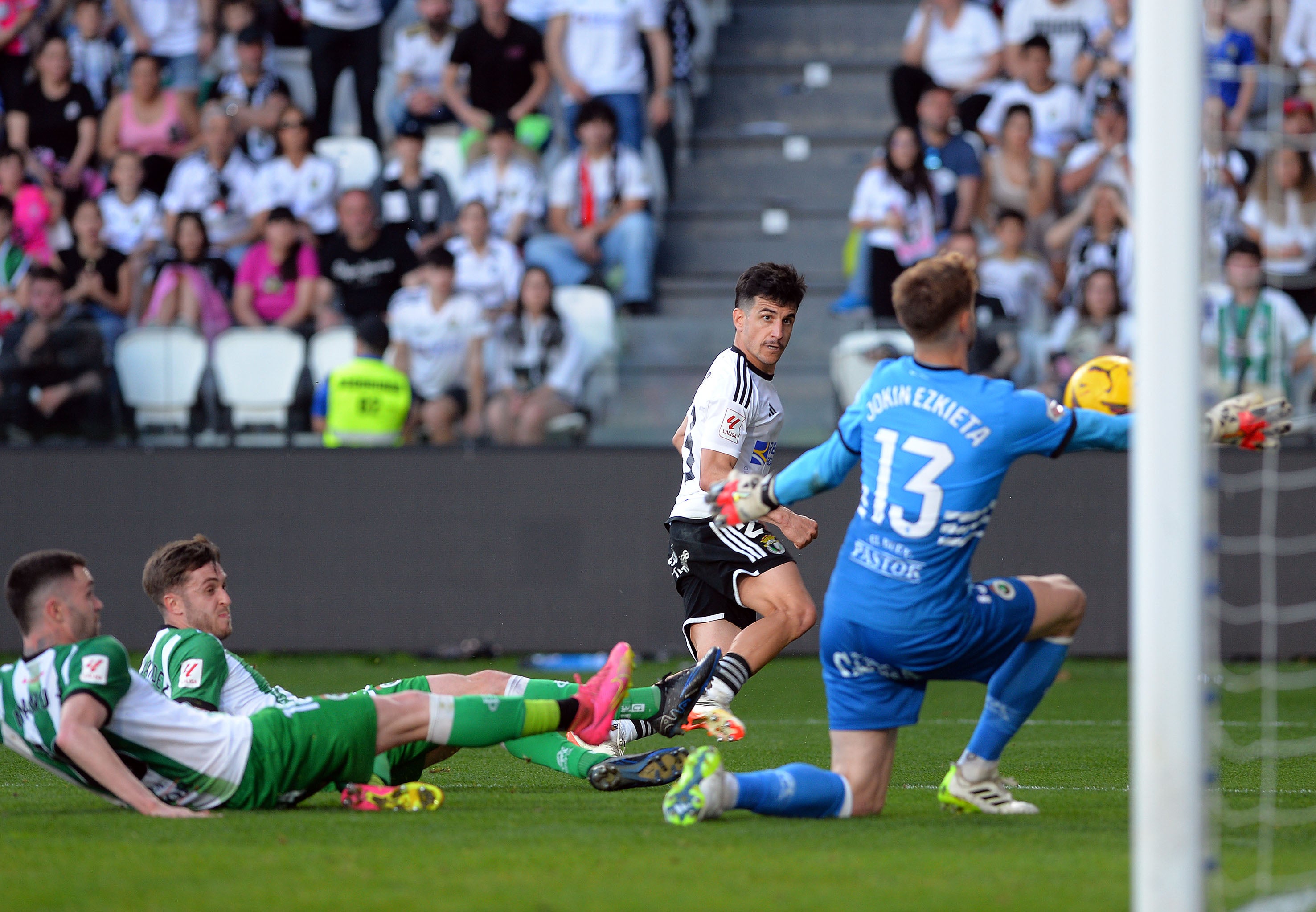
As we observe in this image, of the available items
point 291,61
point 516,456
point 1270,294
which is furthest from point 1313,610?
point 291,61

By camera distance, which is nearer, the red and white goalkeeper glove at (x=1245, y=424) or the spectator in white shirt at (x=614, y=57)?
the red and white goalkeeper glove at (x=1245, y=424)

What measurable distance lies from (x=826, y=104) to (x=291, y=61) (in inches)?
218

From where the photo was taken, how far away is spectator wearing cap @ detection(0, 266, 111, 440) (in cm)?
1186

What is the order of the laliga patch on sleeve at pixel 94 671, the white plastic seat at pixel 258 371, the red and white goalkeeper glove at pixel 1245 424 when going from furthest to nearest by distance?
the white plastic seat at pixel 258 371, the laliga patch on sleeve at pixel 94 671, the red and white goalkeeper glove at pixel 1245 424

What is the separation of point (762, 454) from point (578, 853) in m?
2.73

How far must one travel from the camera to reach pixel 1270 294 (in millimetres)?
10812

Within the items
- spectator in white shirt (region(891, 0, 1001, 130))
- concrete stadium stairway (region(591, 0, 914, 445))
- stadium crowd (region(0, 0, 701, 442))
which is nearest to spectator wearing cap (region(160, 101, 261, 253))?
stadium crowd (region(0, 0, 701, 442))

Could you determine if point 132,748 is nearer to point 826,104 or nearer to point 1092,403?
point 1092,403

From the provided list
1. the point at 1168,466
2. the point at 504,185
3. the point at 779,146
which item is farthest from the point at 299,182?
the point at 1168,466

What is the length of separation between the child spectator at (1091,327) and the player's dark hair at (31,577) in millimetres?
7447

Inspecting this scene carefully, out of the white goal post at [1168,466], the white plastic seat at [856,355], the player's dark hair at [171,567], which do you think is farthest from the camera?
the white plastic seat at [856,355]

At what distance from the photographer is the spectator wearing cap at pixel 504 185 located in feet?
44.5

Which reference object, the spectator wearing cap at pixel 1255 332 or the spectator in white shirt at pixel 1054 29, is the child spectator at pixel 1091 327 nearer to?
the spectator wearing cap at pixel 1255 332

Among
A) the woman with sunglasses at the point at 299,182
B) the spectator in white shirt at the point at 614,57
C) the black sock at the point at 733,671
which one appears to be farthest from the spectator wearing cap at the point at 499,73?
the black sock at the point at 733,671
